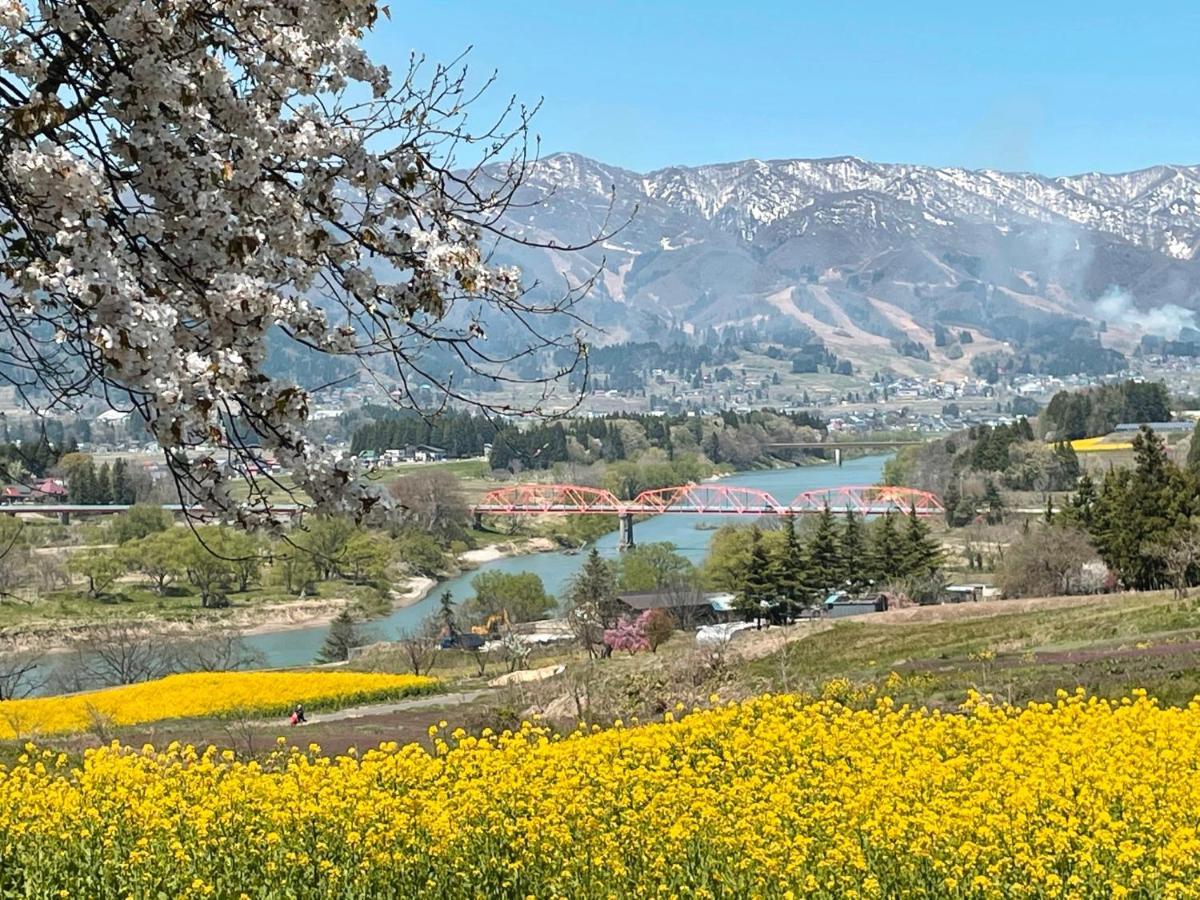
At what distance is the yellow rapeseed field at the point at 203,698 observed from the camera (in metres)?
39.4

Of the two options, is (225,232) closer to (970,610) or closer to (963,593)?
(970,610)

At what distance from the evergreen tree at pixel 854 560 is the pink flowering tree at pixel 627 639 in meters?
18.0

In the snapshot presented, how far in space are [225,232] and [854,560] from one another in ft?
254

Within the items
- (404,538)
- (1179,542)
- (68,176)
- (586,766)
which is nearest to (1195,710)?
(586,766)

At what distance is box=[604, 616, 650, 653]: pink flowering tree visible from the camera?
64.9m

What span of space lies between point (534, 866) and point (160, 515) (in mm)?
123932

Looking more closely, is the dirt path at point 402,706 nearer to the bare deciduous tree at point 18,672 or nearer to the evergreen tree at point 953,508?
the bare deciduous tree at point 18,672

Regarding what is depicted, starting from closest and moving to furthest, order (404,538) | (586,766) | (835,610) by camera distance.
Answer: (586,766), (835,610), (404,538)

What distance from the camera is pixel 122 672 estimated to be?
6350 centimetres

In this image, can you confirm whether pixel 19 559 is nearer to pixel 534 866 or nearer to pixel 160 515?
pixel 160 515

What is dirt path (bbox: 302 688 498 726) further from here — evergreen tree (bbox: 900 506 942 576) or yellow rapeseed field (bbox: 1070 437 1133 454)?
yellow rapeseed field (bbox: 1070 437 1133 454)

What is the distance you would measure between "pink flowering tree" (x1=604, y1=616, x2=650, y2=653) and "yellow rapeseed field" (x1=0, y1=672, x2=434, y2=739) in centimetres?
1506

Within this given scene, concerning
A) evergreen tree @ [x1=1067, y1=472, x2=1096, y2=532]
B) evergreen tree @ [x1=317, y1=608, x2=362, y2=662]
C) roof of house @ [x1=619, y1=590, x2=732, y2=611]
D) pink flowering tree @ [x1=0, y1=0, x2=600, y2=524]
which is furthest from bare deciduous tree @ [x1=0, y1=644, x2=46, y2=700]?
pink flowering tree @ [x1=0, y1=0, x2=600, y2=524]

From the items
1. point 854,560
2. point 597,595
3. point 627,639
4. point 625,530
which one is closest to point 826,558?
point 854,560
